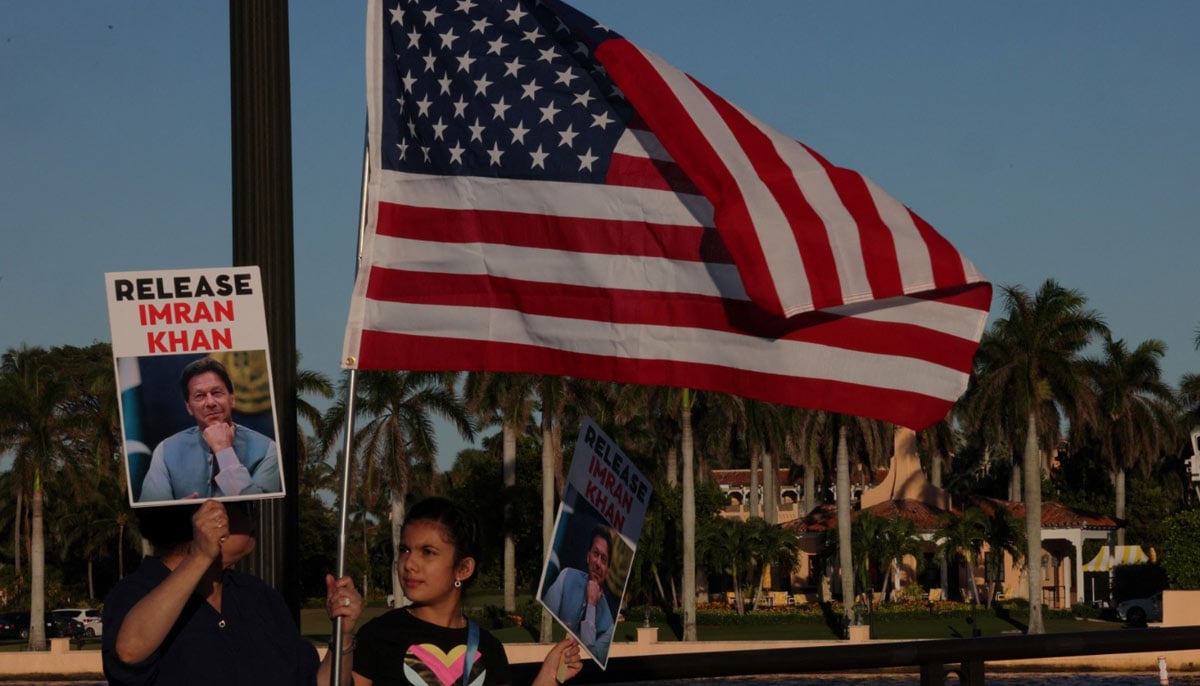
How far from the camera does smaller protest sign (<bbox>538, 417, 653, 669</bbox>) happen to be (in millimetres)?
4902

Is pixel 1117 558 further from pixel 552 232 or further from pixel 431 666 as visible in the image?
pixel 431 666

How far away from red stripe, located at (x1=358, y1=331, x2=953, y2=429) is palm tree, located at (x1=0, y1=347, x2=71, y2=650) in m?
57.0

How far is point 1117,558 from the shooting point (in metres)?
69.2

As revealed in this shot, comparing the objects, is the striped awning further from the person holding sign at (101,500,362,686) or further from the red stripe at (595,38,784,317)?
the person holding sign at (101,500,362,686)

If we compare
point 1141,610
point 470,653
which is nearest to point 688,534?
point 1141,610

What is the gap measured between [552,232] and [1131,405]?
7662 centimetres

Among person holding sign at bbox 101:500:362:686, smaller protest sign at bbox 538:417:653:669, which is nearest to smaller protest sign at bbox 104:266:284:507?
person holding sign at bbox 101:500:362:686

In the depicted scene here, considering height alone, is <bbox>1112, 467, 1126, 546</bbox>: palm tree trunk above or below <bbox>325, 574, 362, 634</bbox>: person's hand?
below

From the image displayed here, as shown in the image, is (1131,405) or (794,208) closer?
(794,208)

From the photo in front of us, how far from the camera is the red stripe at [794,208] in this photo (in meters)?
6.11

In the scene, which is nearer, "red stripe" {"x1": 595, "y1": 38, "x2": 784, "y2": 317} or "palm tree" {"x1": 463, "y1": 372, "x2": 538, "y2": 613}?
"red stripe" {"x1": 595, "y1": 38, "x2": 784, "y2": 317}

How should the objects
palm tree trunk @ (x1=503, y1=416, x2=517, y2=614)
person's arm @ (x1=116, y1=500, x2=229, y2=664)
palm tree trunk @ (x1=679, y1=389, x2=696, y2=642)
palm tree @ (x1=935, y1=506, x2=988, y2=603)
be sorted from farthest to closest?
palm tree @ (x1=935, y1=506, x2=988, y2=603), palm tree trunk @ (x1=503, y1=416, x2=517, y2=614), palm tree trunk @ (x1=679, y1=389, x2=696, y2=642), person's arm @ (x1=116, y1=500, x2=229, y2=664)

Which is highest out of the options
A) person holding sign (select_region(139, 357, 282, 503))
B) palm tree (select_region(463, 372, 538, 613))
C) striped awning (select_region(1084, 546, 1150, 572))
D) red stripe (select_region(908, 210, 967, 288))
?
palm tree (select_region(463, 372, 538, 613))

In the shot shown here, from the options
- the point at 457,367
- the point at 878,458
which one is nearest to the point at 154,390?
the point at 457,367
